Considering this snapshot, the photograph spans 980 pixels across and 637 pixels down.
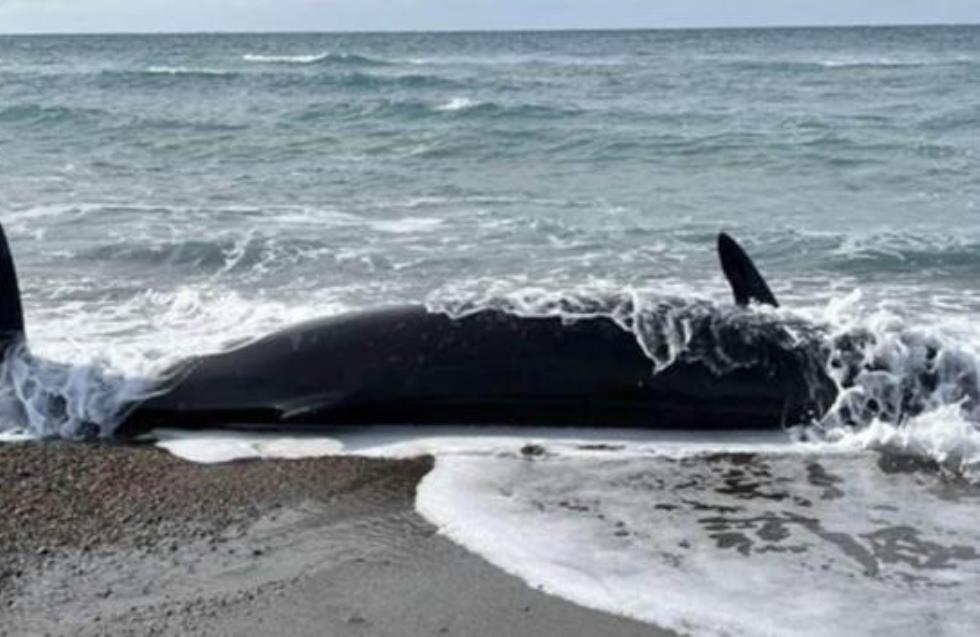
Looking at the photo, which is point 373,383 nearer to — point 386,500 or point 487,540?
point 386,500

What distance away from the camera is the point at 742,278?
8.27 meters

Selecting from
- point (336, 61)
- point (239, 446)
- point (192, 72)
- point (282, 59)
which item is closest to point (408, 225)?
point (239, 446)

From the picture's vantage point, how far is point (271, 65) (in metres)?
64.1

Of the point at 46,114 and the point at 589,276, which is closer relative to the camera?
the point at 589,276

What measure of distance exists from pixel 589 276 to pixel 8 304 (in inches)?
245

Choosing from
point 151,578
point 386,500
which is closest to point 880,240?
point 386,500

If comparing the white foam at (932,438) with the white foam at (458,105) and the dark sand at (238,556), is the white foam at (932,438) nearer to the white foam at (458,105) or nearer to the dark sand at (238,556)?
the dark sand at (238,556)

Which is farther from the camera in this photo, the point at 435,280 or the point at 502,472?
the point at 435,280

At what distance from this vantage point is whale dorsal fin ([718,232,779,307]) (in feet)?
26.7

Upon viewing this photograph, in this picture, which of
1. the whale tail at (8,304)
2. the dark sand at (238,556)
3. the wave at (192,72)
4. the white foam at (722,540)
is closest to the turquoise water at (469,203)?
the whale tail at (8,304)

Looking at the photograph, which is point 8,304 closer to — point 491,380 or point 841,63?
point 491,380

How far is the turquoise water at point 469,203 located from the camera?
11.6 metres

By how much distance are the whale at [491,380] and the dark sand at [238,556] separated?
0.57m

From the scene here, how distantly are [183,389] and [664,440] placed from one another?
8.86 feet
